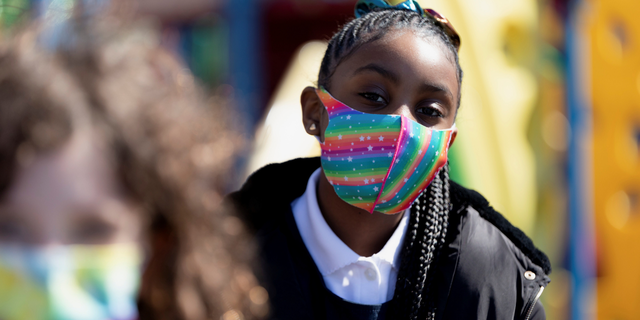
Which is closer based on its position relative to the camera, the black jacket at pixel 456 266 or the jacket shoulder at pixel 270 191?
the black jacket at pixel 456 266

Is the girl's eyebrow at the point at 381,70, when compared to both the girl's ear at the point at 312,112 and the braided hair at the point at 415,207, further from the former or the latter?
the girl's ear at the point at 312,112

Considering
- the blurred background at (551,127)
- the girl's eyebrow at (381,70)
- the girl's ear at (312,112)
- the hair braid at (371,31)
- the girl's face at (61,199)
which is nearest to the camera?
the girl's face at (61,199)

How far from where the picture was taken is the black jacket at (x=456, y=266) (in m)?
1.82

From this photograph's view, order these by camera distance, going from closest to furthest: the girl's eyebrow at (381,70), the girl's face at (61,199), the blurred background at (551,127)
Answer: the girl's face at (61,199), the girl's eyebrow at (381,70), the blurred background at (551,127)

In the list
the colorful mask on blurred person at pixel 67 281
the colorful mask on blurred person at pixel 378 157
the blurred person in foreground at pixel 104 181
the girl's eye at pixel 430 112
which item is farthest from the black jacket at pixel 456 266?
the colorful mask on blurred person at pixel 67 281

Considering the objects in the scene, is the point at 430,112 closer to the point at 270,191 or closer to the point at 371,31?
the point at 371,31

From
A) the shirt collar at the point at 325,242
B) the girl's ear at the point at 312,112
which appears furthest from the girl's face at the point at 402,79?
the shirt collar at the point at 325,242

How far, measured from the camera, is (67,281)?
1076 mm

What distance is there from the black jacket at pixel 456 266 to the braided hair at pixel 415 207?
39 millimetres

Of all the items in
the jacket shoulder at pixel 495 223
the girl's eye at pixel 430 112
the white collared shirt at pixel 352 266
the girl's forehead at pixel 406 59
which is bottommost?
the white collared shirt at pixel 352 266

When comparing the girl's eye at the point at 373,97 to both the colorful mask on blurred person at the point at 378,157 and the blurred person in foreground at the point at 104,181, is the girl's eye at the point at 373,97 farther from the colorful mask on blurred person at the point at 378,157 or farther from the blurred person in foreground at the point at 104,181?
the blurred person in foreground at the point at 104,181

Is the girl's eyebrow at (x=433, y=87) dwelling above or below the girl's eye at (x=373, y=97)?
above

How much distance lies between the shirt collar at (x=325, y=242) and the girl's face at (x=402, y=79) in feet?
1.21

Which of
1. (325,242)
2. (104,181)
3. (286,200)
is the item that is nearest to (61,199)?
(104,181)
